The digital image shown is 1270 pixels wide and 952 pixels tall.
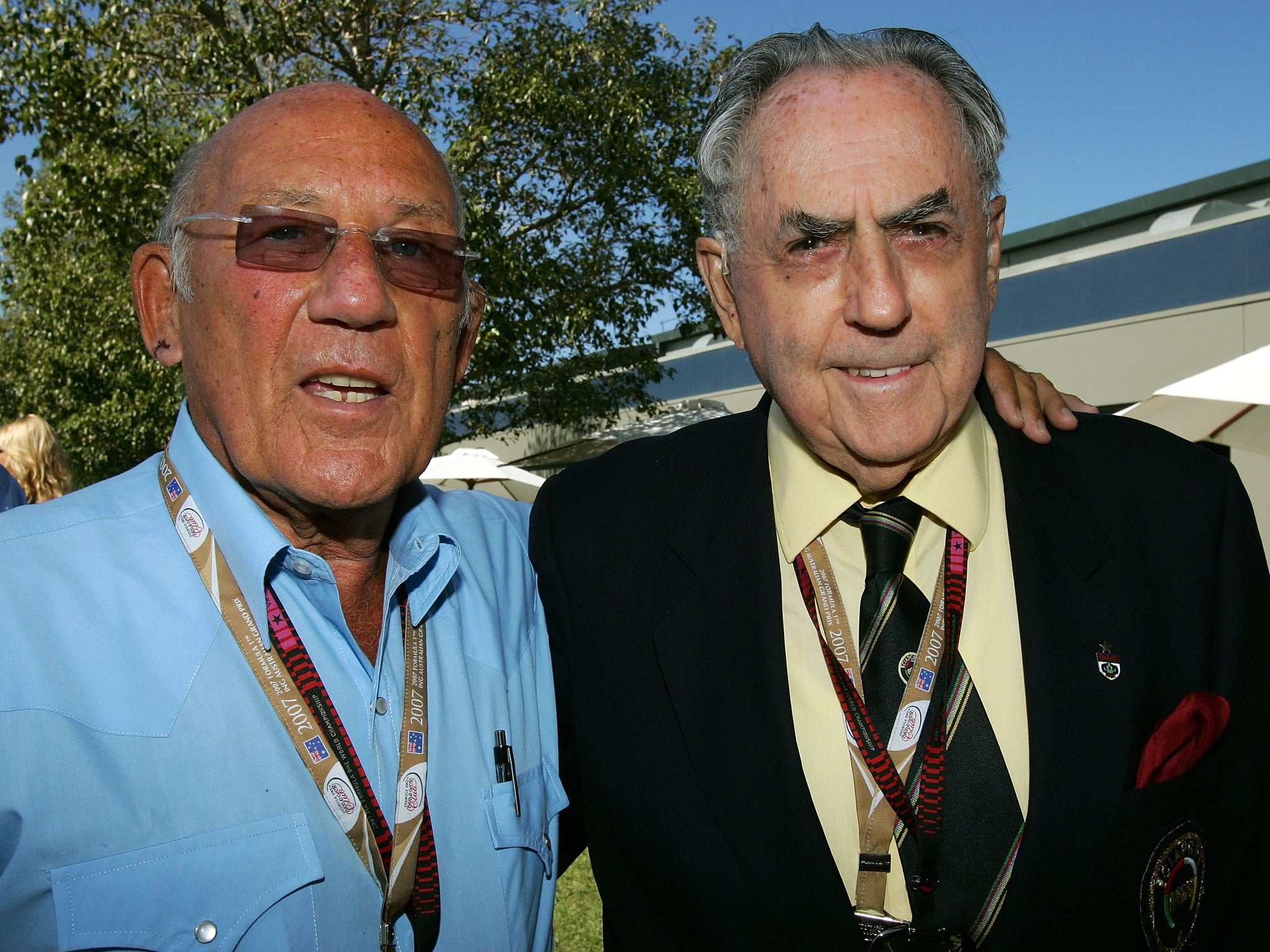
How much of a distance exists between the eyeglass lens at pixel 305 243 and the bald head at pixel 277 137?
3cm

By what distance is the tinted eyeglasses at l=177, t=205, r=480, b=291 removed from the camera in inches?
72.1

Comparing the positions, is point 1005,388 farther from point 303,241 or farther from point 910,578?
point 303,241

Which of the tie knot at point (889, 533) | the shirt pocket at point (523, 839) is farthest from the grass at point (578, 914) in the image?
the tie knot at point (889, 533)

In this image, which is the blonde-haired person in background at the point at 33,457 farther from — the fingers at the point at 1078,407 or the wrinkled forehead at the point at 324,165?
the fingers at the point at 1078,407

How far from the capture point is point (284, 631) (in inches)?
70.4

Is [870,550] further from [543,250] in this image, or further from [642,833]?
[543,250]

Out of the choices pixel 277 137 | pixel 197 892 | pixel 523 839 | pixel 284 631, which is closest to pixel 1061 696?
pixel 523 839

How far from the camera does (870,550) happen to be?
1986 millimetres

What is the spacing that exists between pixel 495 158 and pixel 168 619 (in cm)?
936

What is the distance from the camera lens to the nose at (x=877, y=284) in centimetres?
186

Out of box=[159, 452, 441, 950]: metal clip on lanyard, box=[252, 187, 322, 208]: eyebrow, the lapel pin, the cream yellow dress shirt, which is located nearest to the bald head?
box=[252, 187, 322, 208]: eyebrow

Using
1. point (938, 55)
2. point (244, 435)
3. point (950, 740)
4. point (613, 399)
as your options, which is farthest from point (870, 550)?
point (613, 399)

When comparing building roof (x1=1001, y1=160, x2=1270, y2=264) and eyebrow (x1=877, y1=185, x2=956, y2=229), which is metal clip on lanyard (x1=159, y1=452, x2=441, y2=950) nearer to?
eyebrow (x1=877, y1=185, x2=956, y2=229)

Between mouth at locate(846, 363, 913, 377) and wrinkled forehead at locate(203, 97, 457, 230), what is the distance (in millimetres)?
931
